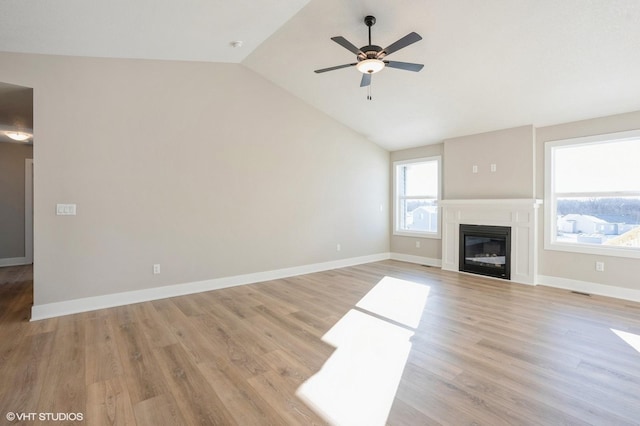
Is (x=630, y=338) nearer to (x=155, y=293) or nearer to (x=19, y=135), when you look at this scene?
(x=155, y=293)

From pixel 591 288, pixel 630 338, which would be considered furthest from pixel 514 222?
pixel 630 338

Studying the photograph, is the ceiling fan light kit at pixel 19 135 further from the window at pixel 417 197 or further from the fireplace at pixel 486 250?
the fireplace at pixel 486 250

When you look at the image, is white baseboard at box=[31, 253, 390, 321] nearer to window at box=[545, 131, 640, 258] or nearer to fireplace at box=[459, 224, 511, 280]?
fireplace at box=[459, 224, 511, 280]

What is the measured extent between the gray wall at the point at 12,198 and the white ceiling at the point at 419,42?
4.11 m

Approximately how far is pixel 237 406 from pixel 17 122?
584cm

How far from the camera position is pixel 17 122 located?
4770 mm

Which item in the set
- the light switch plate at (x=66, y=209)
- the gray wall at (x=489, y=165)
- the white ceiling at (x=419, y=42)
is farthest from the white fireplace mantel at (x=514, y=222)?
the light switch plate at (x=66, y=209)

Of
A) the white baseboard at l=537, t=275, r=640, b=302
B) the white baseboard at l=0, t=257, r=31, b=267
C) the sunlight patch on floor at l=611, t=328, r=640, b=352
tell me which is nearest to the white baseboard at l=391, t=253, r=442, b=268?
the white baseboard at l=537, t=275, r=640, b=302

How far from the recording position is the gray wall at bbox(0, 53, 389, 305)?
3428mm

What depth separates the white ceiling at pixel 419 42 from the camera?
2.86 metres

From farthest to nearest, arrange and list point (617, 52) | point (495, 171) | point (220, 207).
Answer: point (495, 171) → point (220, 207) → point (617, 52)

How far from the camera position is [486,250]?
17.8ft

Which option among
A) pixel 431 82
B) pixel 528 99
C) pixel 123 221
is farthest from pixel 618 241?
pixel 123 221

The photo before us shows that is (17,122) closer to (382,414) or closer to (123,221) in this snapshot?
(123,221)
